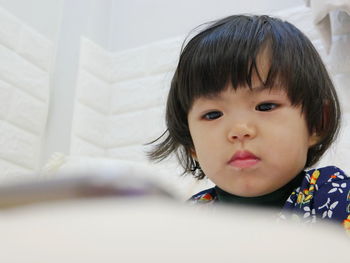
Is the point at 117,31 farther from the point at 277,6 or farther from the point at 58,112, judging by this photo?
the point at 277,6

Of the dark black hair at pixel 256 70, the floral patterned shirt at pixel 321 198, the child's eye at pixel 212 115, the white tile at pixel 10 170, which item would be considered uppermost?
the white tile at pixel 10 170

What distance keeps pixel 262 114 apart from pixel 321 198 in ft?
0.55

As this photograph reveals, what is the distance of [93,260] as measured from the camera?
0.61ft

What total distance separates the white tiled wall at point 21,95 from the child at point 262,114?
0.90 m

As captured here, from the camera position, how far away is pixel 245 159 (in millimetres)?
873

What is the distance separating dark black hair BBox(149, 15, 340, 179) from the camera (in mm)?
928

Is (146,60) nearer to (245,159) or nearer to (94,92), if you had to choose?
A: (94,92)

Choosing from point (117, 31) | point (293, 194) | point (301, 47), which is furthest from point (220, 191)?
point (117, 31)

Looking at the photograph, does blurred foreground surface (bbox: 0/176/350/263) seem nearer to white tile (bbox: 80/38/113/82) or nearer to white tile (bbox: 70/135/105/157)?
white tile (bbox: 70/135/105/157)

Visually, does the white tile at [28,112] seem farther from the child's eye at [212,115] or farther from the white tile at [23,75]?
the child's eye at [212,115]

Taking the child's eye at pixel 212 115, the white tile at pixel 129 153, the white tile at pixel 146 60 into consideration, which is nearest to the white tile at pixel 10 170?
the white tile at pixel 129 153

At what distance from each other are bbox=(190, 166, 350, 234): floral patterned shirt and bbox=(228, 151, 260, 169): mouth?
9 cm

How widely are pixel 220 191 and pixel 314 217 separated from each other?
0.24m

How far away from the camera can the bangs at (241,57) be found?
3.02 feet
